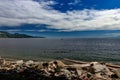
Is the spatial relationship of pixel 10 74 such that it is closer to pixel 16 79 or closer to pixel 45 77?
pixel 16 79

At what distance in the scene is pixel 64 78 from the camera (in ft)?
53.4

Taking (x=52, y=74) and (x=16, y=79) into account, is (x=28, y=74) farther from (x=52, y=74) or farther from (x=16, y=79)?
(x=52, y=74)

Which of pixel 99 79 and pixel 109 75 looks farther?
pixel 109 75

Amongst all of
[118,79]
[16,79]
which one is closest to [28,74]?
[16,79]

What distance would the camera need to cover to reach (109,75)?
17.9 m

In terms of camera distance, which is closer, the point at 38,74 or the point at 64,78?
the point at 64,78

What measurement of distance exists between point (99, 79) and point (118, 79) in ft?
7.71

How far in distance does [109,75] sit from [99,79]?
2205mm

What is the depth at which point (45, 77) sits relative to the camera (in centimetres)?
1709

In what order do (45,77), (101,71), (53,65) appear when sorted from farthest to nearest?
(53,65), (101,71), (45,77)

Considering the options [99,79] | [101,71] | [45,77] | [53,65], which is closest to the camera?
[99,79]

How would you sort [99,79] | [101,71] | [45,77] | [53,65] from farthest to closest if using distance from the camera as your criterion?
[53,65], [101,71], [45,77], [99,79]

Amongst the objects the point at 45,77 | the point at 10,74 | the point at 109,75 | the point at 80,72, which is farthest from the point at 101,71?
the point at 10,74

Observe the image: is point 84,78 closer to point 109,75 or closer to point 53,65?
point 109,75
